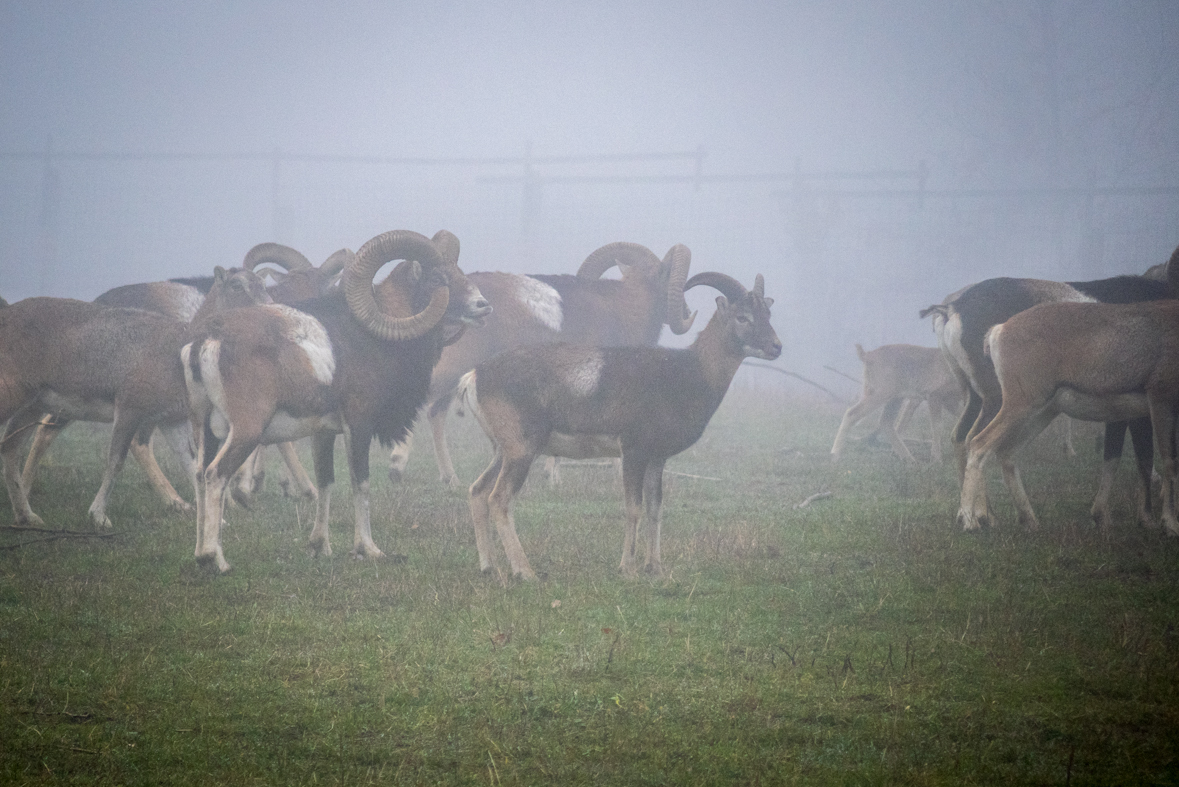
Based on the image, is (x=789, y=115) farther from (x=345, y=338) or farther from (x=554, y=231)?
(x=345, y=338)

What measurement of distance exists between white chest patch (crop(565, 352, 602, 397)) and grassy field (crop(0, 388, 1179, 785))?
1.47m

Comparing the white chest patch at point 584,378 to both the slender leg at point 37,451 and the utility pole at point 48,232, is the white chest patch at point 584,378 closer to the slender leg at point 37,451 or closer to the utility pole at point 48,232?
the slender leg at point 37,451

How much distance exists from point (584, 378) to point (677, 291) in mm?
5173

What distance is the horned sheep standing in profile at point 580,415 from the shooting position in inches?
322

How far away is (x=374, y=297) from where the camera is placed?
9891 millimetres

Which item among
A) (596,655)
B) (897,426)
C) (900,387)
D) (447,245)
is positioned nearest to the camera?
(596,655)

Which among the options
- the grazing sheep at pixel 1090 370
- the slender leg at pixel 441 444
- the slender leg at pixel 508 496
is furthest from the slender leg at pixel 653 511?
the slender leg at pixel 441 444

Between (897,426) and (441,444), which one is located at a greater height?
(897,426)

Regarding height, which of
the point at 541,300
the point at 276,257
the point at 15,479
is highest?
the point at 276,257

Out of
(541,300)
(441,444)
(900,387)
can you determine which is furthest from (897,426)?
(441,444)

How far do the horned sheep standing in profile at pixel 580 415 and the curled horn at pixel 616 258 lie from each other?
21.1 feet

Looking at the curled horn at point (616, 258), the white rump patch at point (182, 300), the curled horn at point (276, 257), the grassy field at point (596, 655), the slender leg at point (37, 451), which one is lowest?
the grassy field at point (596, 655)

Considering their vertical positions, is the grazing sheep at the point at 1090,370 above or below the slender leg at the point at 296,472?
above

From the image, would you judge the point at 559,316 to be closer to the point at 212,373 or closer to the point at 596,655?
the point at 212,373
